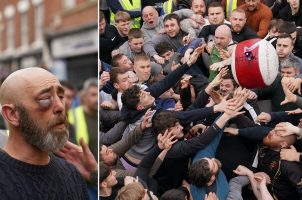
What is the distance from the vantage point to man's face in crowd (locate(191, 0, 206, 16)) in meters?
3.95

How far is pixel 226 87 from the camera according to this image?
3.80 metres

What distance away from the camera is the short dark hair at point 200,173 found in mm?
3760

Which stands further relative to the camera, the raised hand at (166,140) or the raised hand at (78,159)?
the raised hand at (166,140)

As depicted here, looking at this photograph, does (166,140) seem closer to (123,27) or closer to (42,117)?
(123,27)

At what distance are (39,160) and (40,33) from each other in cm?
2475

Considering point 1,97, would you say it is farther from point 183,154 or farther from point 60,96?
point 183,154

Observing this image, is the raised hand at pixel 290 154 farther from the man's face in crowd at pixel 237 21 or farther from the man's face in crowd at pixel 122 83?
the man's face in crowd at pixel 122 83

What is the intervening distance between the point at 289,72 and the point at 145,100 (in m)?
0.80

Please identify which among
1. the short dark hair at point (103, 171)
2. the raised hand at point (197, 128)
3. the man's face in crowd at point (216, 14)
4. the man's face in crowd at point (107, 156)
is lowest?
the short dark hair at point (103, 171)

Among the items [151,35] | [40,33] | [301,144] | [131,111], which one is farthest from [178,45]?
[40,33]

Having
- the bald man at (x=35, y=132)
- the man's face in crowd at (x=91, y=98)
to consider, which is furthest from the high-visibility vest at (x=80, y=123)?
the bald man at (x=35, y=132)

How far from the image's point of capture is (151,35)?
407 centimetres

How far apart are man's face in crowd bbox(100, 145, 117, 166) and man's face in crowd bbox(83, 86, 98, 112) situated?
12.7ft

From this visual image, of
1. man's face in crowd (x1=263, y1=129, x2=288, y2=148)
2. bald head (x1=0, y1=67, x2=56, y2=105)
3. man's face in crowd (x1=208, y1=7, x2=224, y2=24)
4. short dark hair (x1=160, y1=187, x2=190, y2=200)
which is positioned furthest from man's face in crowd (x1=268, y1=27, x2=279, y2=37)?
bald head (x1=0, y1=67, x2=56, y2=105)
